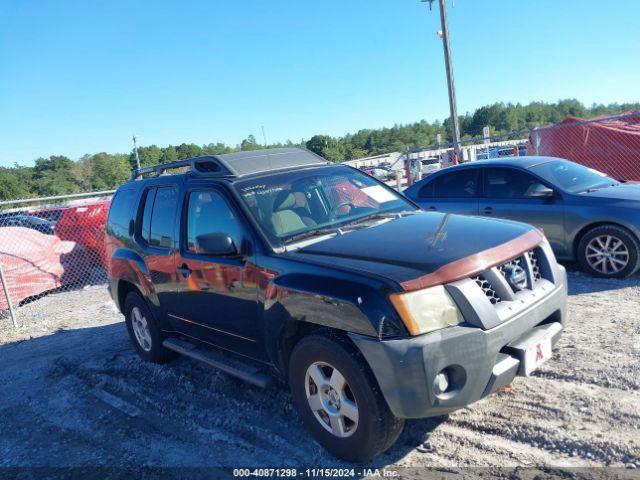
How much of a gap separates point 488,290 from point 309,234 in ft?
4.37

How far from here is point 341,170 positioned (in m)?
4.63

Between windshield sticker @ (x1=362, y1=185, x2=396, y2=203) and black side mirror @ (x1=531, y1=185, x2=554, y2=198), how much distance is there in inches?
120

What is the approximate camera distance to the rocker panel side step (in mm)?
3648

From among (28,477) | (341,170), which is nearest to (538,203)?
(341,170)

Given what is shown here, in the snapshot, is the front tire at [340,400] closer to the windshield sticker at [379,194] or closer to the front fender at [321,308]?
the front fender at [321,308]

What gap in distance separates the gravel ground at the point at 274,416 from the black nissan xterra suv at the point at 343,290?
0.37 meters

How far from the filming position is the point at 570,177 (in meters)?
6.83

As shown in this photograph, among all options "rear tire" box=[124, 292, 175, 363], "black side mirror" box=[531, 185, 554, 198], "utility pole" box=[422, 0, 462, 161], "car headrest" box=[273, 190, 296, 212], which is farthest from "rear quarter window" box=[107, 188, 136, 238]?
"utility pole" box=[422, 0, 462, 161]

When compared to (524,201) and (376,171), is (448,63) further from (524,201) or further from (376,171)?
(524,201)

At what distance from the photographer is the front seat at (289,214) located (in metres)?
3.72

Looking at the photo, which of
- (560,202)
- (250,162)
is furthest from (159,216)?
(560,202)

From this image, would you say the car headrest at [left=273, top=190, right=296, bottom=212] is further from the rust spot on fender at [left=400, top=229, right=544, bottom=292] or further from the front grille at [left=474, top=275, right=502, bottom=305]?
the front grille at [left=474, top=275, right=502, bottom=305]

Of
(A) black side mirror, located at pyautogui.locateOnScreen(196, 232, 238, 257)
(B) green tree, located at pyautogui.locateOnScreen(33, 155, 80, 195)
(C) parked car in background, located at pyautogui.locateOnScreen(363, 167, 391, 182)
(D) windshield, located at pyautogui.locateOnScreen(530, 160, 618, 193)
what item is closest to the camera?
(A) black side mirror, located at pyautogui.locateOnScreen(196, 232, 238, 257)

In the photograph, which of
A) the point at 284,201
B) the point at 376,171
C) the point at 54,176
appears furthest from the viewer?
the point at 54,176
